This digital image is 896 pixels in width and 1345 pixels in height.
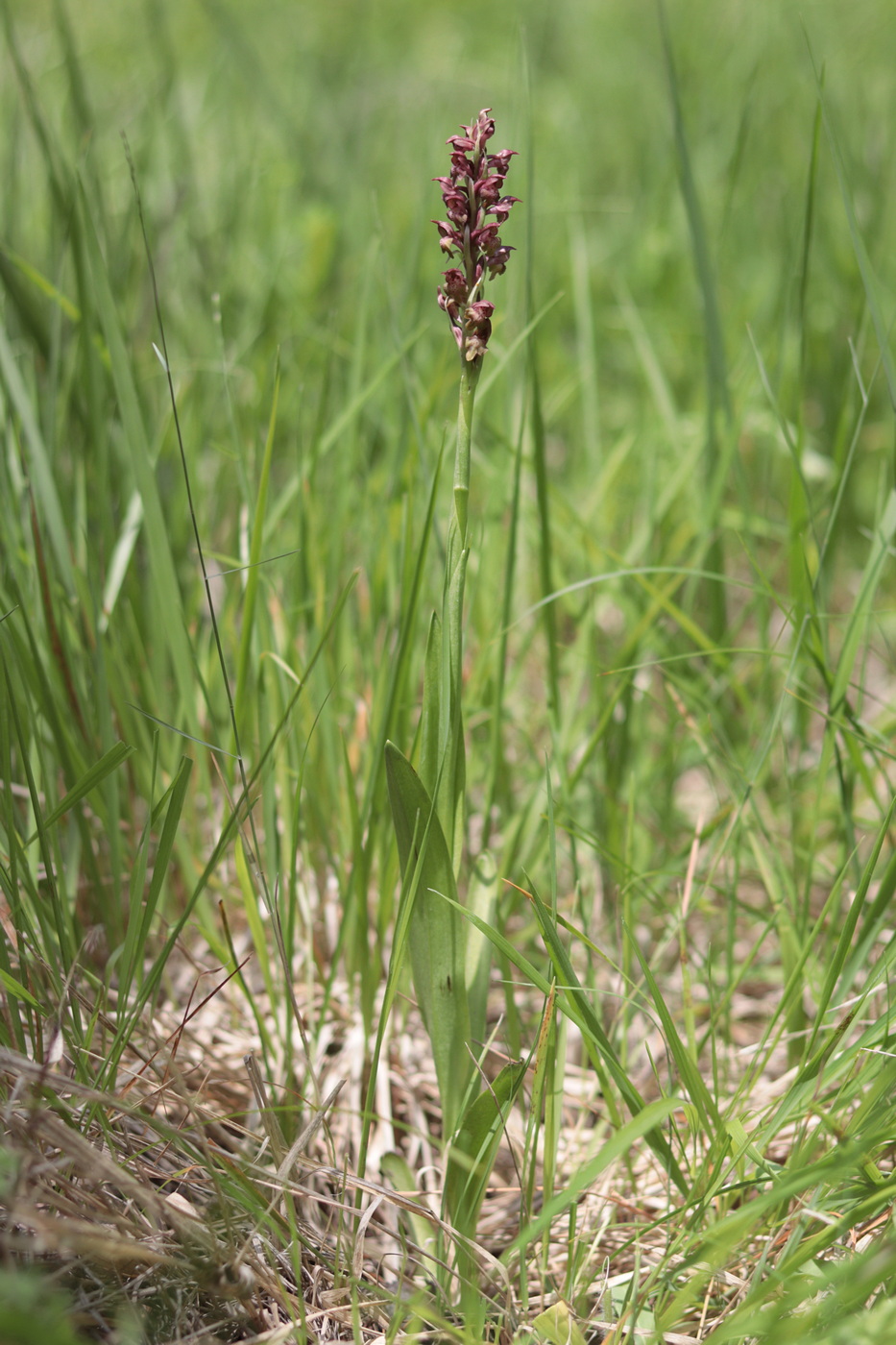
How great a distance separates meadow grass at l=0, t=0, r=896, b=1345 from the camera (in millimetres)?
1002

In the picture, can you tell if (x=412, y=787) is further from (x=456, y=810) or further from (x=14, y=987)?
(x=14, y=987)

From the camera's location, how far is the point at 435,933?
1.09 m

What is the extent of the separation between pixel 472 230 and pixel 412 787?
2.01 feet

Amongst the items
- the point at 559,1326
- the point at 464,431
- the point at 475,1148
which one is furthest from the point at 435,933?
the point at 464,431

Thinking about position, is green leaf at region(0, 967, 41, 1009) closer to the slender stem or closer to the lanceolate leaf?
the lanceolate leaf

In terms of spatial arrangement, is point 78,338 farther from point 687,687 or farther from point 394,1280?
point 394,1280

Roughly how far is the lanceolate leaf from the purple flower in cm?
46

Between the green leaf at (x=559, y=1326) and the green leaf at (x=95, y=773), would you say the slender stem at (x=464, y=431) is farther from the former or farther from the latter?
the green leaf at (x=559, y=1326)

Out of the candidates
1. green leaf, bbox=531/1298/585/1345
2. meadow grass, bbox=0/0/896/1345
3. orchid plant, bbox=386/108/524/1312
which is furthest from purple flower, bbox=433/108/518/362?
green leaf, bbox=531/1298/585/1345

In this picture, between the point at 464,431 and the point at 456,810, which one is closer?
the point at 464,431

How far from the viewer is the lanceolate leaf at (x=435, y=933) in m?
1.03

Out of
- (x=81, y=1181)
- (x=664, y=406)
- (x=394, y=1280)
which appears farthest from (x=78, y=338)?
(x=394, y=1280)

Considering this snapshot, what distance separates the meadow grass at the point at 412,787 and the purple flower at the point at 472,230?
1.11 ft

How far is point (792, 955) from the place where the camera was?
4.54 ft
